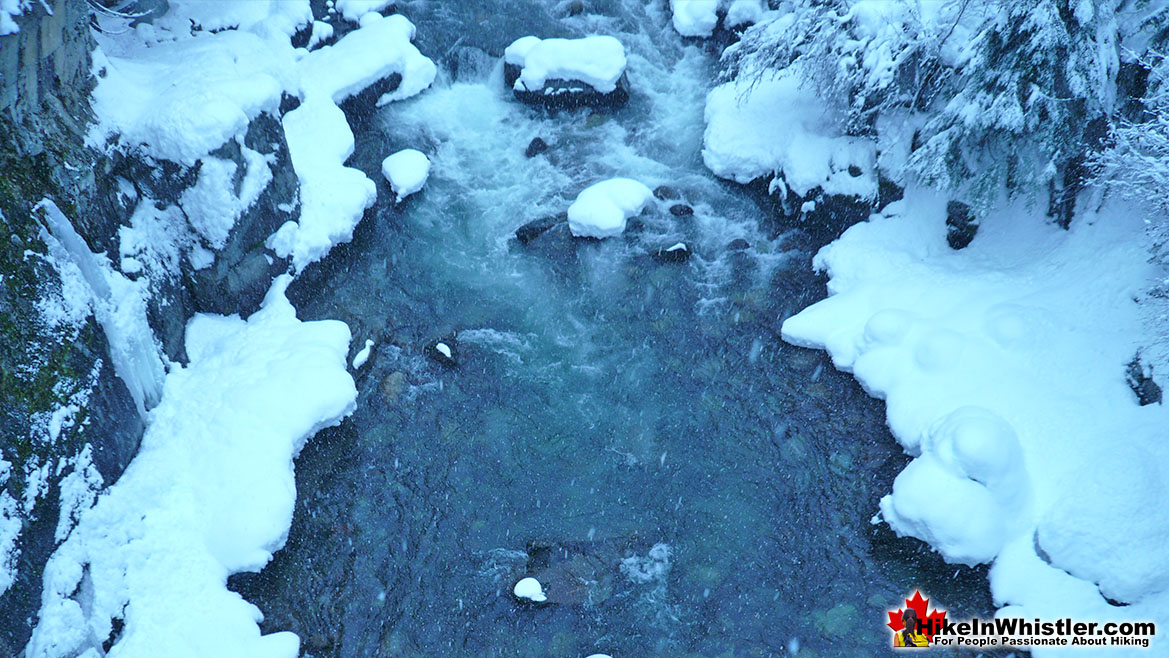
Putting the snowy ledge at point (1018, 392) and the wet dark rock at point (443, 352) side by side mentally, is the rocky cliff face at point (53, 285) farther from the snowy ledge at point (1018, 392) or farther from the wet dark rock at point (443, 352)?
the snowy ledge at point (1018, 392)

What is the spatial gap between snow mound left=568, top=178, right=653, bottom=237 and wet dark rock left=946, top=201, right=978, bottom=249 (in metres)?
5.37

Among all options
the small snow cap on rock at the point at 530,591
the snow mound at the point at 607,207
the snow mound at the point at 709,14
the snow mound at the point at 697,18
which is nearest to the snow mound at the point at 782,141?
the snow mound at the point at 607,207

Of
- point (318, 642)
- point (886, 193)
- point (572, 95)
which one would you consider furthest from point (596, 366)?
point (572, 95)

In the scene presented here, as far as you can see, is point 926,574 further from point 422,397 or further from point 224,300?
point 224,300

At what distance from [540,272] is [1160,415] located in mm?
9564

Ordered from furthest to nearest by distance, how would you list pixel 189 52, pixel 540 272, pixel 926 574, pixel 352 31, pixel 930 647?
pixel 352 31 < pixel 540 272 < pixel 189 52 < pixel 926 574 < pixel 930 647

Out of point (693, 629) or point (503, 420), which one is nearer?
point (693, 629)

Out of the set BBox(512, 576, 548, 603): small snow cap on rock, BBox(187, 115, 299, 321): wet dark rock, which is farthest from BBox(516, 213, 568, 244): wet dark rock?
BBox(512, 576, 548, 603): small snow cap on rock

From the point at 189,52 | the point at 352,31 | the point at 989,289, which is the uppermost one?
the point at 189,52

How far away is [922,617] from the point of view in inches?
384

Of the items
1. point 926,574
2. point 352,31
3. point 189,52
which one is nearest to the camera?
point 926,574

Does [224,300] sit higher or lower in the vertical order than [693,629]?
higher

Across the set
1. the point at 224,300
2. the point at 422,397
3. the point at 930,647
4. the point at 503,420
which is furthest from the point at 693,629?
the point at 224,300

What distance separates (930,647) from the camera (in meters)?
9.48
